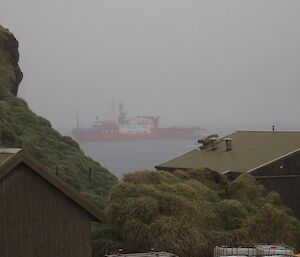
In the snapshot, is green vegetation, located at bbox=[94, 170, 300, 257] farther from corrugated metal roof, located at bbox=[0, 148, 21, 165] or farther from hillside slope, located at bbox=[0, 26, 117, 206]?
corrugated metal roof, located at bbox=[0, 148, 21, 165]

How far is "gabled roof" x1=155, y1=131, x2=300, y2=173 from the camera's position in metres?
28.8

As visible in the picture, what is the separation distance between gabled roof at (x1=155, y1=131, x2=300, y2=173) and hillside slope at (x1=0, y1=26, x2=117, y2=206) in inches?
168

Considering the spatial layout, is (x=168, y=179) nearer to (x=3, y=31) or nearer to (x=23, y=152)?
(x=23, y=152)

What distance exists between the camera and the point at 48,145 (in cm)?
3158

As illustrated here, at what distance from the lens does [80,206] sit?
13070mm

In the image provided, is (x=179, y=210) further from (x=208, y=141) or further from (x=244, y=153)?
(x=208, y=141)

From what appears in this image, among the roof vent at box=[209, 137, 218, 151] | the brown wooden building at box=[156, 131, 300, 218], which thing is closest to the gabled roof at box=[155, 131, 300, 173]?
the brown wooden building at box=[156, 131, 300, 218]

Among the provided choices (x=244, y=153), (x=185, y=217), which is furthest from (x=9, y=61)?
(x=185, y=217)

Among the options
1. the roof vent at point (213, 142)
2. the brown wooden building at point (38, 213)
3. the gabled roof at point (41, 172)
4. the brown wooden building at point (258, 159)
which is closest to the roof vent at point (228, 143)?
the brown wooden building at point (258, 159)

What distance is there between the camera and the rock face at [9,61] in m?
42.5

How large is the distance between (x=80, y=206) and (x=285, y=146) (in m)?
19.0

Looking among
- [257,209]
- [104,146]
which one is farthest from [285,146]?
[104,146]

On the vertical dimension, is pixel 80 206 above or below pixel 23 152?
below

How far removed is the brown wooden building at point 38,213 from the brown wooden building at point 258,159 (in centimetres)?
1530
